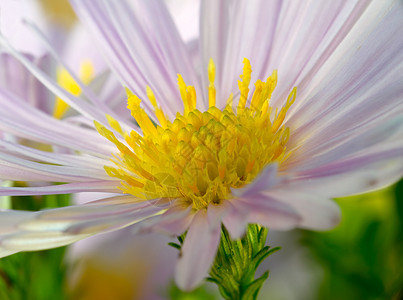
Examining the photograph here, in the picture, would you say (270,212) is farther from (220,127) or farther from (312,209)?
(220,127)

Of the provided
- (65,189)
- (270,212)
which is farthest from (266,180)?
(65,189)

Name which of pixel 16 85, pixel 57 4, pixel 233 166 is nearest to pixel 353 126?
pixel 233 166

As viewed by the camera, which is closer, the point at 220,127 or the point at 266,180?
the point at 266,180

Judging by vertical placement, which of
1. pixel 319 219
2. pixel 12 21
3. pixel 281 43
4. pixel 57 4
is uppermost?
pixel 57 4

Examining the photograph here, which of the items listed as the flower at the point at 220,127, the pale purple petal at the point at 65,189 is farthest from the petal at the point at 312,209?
the pale purple petal at the point at 65,189

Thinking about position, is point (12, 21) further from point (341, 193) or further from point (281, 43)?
point (341, 193)

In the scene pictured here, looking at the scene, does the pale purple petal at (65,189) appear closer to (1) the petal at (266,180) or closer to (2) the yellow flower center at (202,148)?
(2) the yellow flower center at (202,148)
